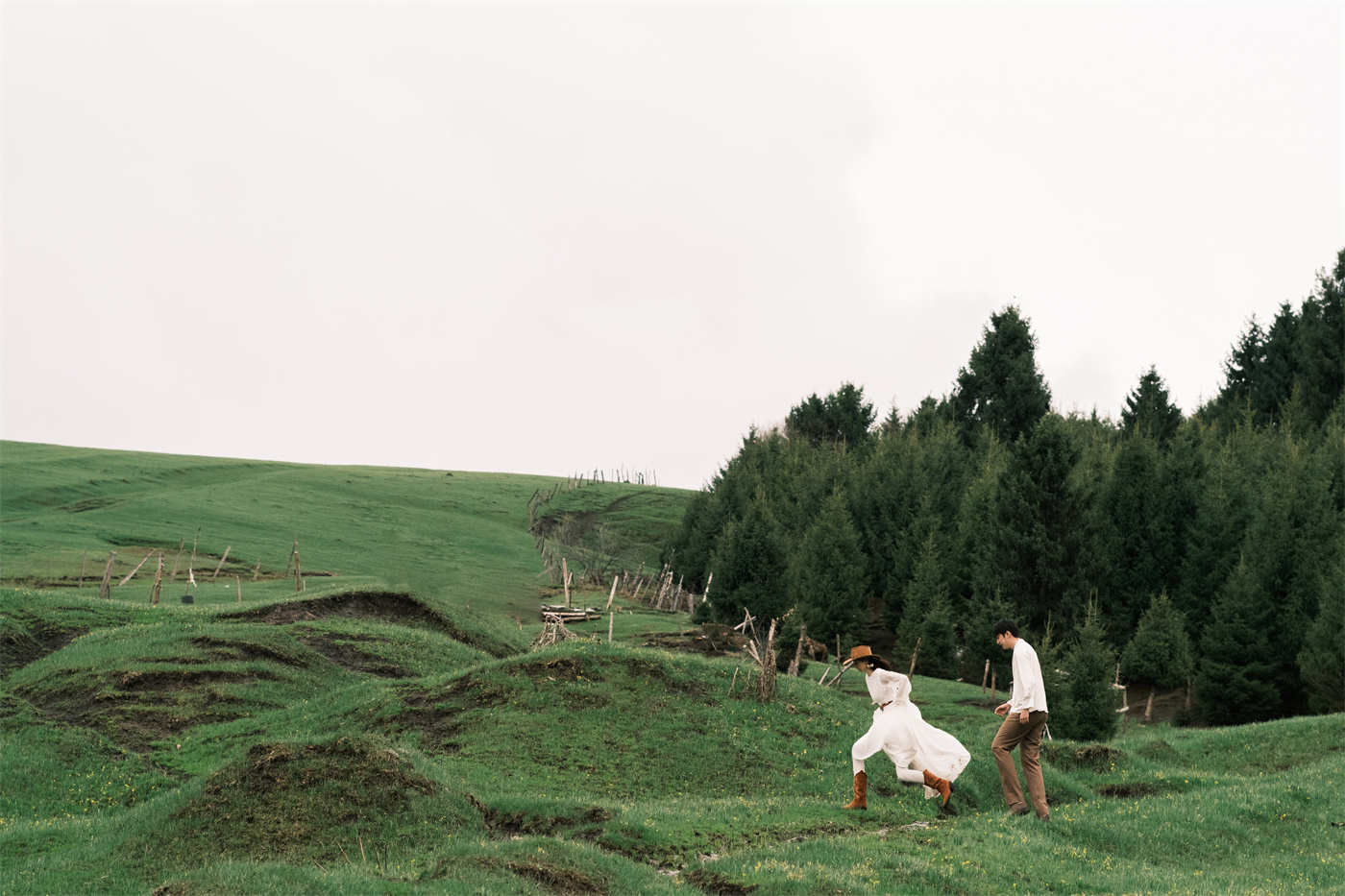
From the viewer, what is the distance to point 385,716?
2231 cm

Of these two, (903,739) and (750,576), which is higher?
(750,576)

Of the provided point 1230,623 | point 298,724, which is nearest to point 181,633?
point 298,724

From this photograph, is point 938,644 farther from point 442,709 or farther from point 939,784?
point 939,784

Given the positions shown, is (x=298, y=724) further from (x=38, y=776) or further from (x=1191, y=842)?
(x=1191, y=842)

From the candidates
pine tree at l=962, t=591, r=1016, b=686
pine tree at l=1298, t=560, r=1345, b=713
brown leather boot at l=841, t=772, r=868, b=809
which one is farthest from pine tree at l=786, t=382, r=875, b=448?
brown leather boot at l=841, t=772, r=868, b=809

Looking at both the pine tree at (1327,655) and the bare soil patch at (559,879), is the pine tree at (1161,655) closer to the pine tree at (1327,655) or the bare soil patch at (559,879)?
the pine tree at (1327,655)

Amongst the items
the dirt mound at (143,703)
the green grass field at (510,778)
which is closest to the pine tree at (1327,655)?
the green grass field at (510,778)

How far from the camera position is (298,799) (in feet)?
45.2

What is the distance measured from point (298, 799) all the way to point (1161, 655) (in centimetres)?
4037

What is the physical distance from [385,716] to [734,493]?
190 feet

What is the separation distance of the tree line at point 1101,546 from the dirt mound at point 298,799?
2316 cm

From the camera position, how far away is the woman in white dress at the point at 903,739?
1505cm

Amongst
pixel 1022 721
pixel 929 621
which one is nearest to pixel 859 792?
pixel 1022 721

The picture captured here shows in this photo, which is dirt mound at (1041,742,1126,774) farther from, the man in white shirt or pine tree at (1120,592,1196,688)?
pine tree at (1120,592,1196,688)
